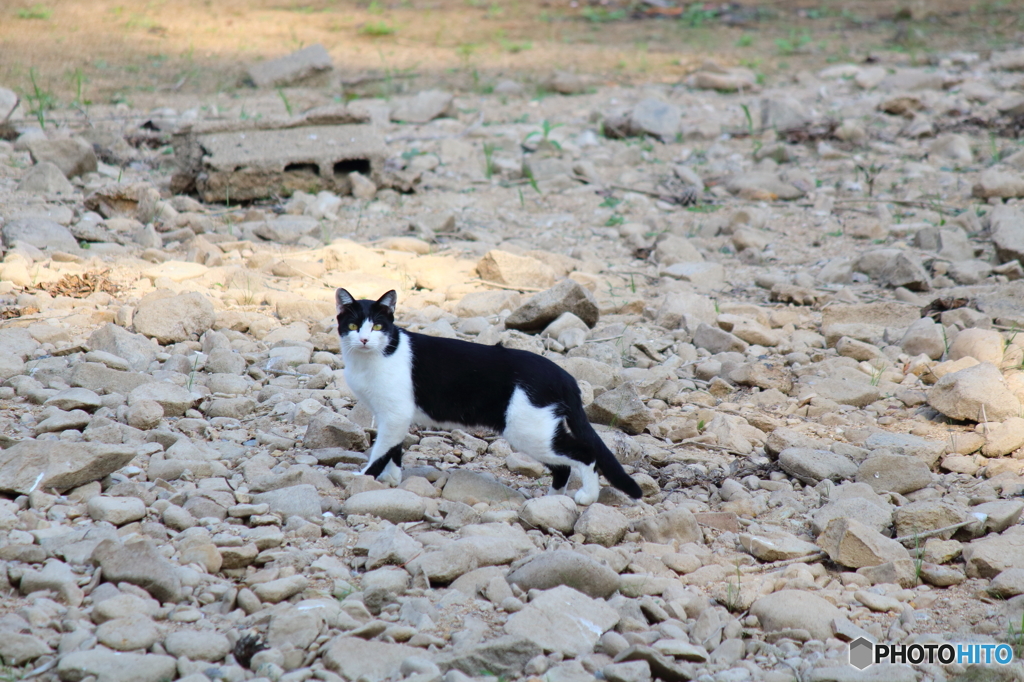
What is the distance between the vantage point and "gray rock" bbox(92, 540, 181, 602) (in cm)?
255

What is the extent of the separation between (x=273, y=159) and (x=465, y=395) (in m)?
4.03

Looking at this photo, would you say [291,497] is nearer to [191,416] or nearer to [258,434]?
[258,434]

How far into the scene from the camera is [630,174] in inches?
318

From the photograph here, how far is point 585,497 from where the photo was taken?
11.4ft

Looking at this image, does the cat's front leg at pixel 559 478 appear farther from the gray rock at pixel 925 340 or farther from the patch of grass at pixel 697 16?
the patch of grass at pixel 697 16

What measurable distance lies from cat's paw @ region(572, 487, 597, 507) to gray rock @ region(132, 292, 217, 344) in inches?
91.9

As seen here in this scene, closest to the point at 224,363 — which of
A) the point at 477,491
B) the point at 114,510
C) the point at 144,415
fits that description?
the point at 144,415

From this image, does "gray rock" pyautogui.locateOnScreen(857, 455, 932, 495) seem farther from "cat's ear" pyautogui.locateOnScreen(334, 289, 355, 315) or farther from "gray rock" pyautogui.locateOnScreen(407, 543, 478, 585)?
"cat's ear" pyautogui.locateOnScreen(334, 289, 355, 315)

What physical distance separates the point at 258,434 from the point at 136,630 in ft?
4.96

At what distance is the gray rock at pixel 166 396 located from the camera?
3.80 meters

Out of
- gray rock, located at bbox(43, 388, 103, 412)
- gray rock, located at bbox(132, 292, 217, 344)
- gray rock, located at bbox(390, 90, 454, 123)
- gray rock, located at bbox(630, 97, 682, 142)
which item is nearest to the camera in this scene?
gray rock, located at bbox(43, 388, 103, 412)

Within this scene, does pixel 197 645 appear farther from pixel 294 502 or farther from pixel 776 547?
pixel 776 547

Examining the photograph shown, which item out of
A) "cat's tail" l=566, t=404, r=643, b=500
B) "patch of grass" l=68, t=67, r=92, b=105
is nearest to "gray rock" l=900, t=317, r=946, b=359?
"cat's tail" l=566, t=404, r=643, b=500

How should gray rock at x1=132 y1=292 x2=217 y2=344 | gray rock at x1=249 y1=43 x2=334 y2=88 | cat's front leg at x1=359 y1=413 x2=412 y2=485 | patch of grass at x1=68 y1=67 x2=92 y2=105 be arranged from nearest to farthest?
cat's front leg at x1=359 y1=413 x2=412 y2=485, gray rock at x1=132 y1=292 x2=217 y2=344, patch of grass at x1=68 y1=67 x2=92 y2=105, gray rock at x1=249 y1=43 x2=334 y2=88
